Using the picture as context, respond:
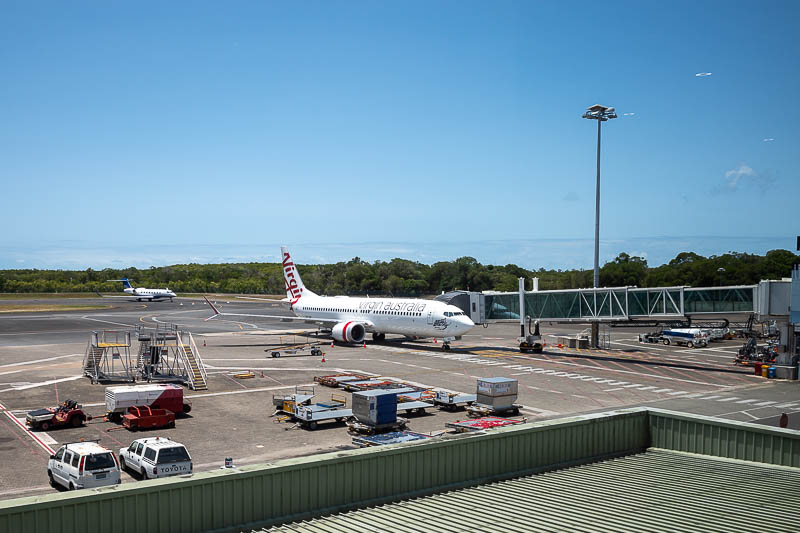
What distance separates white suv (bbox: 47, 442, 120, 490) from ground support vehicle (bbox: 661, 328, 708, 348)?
67631 mm

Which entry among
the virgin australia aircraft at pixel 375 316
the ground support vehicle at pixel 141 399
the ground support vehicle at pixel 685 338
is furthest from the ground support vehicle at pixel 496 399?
the ground support vehicle at pixel 685 338

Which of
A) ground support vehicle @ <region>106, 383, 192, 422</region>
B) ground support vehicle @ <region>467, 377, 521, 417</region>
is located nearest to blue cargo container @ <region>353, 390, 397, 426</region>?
ground support vehicle @ <region>467, 377, 521, 417</region>

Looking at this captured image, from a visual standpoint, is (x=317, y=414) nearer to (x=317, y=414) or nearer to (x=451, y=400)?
(x=317, y=414)

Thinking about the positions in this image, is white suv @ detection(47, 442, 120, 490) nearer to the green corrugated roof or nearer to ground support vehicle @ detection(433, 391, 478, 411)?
the green corrugated roof

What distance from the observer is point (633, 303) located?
199ft

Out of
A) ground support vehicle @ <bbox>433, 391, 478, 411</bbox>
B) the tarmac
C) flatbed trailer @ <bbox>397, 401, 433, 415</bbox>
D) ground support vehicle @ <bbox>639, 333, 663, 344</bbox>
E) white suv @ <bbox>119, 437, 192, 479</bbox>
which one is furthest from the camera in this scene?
ground support vehicle @ <bbox>639, 333, 663, 344</bbox>

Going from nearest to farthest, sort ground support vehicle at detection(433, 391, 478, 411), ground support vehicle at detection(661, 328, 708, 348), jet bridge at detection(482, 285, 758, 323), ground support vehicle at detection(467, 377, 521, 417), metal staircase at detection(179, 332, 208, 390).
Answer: ground support vehicle at detection(467, 377, 521, 417), ground support vehicle at detection(433, 391, 478, 411), metal staircase at detection(179, 332, 208, 390), jet bridge at detection(482, 285, 758, 323), ground support vehicle at detection(661, 328, 708, 348)

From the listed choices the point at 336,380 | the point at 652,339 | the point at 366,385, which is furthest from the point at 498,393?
the point at 652,339

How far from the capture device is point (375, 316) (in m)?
71.1

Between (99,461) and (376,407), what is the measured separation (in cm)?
1318

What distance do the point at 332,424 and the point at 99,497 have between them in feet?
73.8

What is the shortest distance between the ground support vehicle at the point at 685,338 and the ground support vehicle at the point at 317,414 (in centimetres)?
5363

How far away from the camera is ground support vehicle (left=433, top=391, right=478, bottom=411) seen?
3828 cm

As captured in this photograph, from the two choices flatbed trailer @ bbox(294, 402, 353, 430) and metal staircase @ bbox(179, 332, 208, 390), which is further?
metal staircase @ bbox(179, 332, 208, 390)
